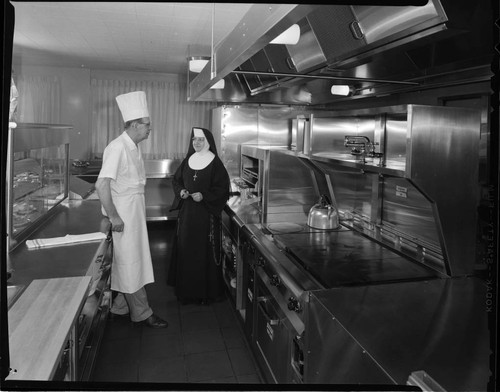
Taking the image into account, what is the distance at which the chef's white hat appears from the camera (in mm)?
1864

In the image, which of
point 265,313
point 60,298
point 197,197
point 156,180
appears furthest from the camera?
point 156,180

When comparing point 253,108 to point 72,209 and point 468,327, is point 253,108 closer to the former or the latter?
point 72,209

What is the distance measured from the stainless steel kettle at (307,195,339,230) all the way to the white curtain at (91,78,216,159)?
0.98 meters

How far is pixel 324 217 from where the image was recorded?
6.23 ft

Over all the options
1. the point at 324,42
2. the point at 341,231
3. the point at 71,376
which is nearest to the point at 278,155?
the point at 341,231

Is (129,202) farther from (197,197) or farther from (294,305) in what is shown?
(294,305)

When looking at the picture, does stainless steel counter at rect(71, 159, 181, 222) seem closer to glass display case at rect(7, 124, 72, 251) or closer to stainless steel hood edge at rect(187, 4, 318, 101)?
glass display case at rect(7, 124, 72, 251)

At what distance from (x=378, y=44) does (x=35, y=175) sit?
5.02 feet

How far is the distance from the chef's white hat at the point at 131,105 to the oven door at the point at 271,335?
0.92 meters

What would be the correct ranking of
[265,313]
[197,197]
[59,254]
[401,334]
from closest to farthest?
[401,334] → [59,254] → [265,313] → [197,197]

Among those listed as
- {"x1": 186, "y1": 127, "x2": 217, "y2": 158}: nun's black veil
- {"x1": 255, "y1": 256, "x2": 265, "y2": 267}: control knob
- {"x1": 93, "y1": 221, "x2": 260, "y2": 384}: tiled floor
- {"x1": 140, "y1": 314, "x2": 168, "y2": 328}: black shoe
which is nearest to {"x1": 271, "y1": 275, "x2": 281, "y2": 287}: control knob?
{"x1": 255, "y1": 256, "x2": 265, "y2": 267}: control knob

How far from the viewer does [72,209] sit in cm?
225

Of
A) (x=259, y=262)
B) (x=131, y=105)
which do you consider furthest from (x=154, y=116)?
(x=259, y=262)

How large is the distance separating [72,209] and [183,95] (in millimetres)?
912
